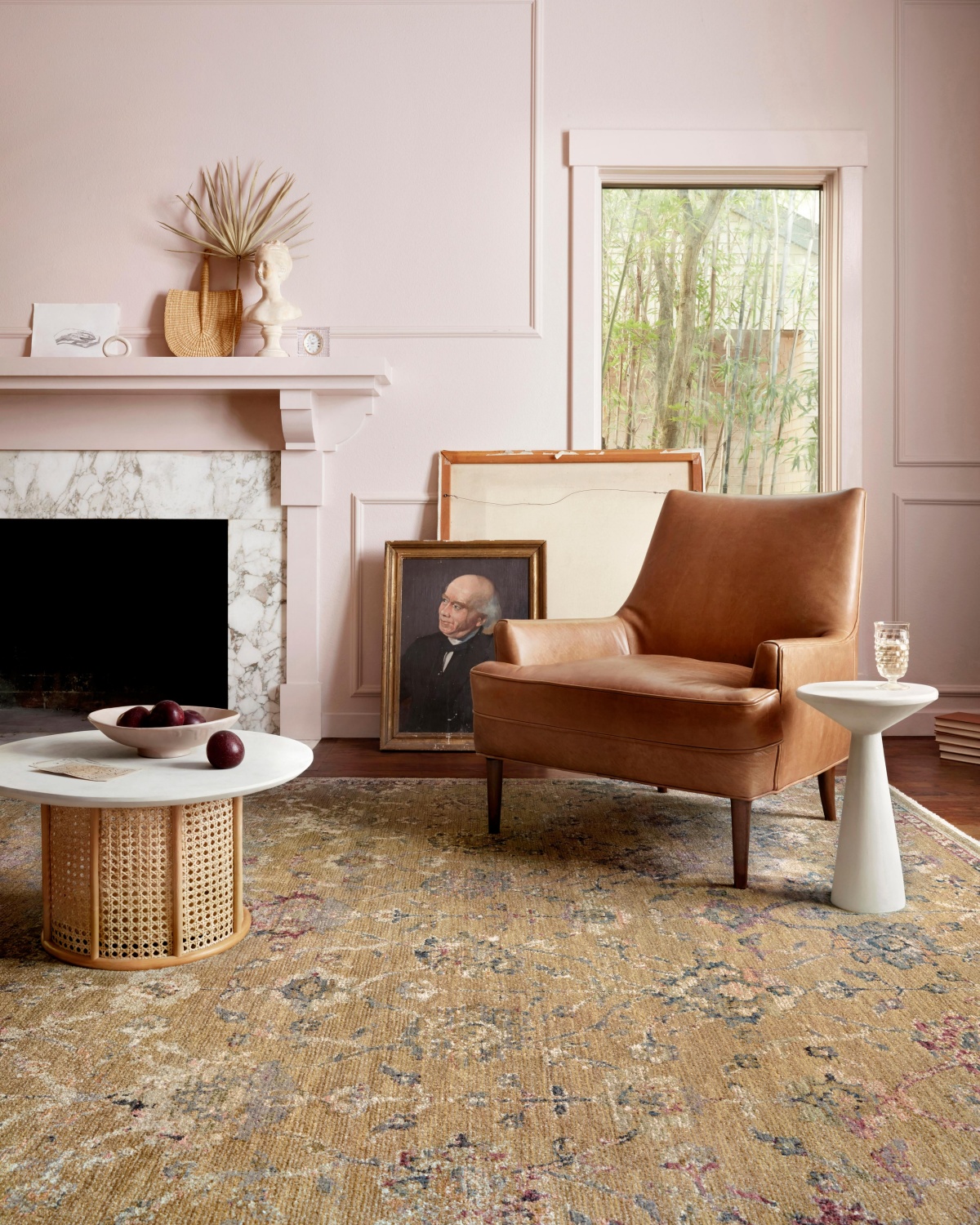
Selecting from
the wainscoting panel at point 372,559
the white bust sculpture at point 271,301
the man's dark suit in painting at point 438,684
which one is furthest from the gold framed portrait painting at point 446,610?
the white bust sculpture at point 271,301

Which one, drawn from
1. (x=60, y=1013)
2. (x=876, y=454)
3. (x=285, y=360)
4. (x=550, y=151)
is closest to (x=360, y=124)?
(x=550, y=151)

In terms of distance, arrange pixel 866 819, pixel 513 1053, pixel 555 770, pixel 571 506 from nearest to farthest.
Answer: pixel 513 1053
pixel 866 819
pixel 555 770
pixel 571 506

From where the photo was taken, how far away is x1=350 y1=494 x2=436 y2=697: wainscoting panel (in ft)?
12.2

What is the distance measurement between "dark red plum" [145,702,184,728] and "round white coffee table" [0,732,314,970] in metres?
0.09

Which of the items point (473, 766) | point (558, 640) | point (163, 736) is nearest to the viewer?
point (163, 736)

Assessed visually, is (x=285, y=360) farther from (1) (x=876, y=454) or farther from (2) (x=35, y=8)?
(1) (x=876, y=454)

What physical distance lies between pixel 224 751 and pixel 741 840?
112 centimetres

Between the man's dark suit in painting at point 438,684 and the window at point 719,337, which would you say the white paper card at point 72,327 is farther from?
the window at point 719,337

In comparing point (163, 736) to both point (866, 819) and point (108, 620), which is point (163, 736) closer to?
point (866, 819)

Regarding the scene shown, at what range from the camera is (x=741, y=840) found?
6.61 ft

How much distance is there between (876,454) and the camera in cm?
372

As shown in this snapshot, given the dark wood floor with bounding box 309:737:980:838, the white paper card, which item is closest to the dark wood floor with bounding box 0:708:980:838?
the dark wood floor with bounding box 309:737:980:838

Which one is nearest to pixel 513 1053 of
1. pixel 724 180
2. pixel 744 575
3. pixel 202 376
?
pixel 744 575

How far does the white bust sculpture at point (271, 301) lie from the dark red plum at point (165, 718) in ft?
6.73
